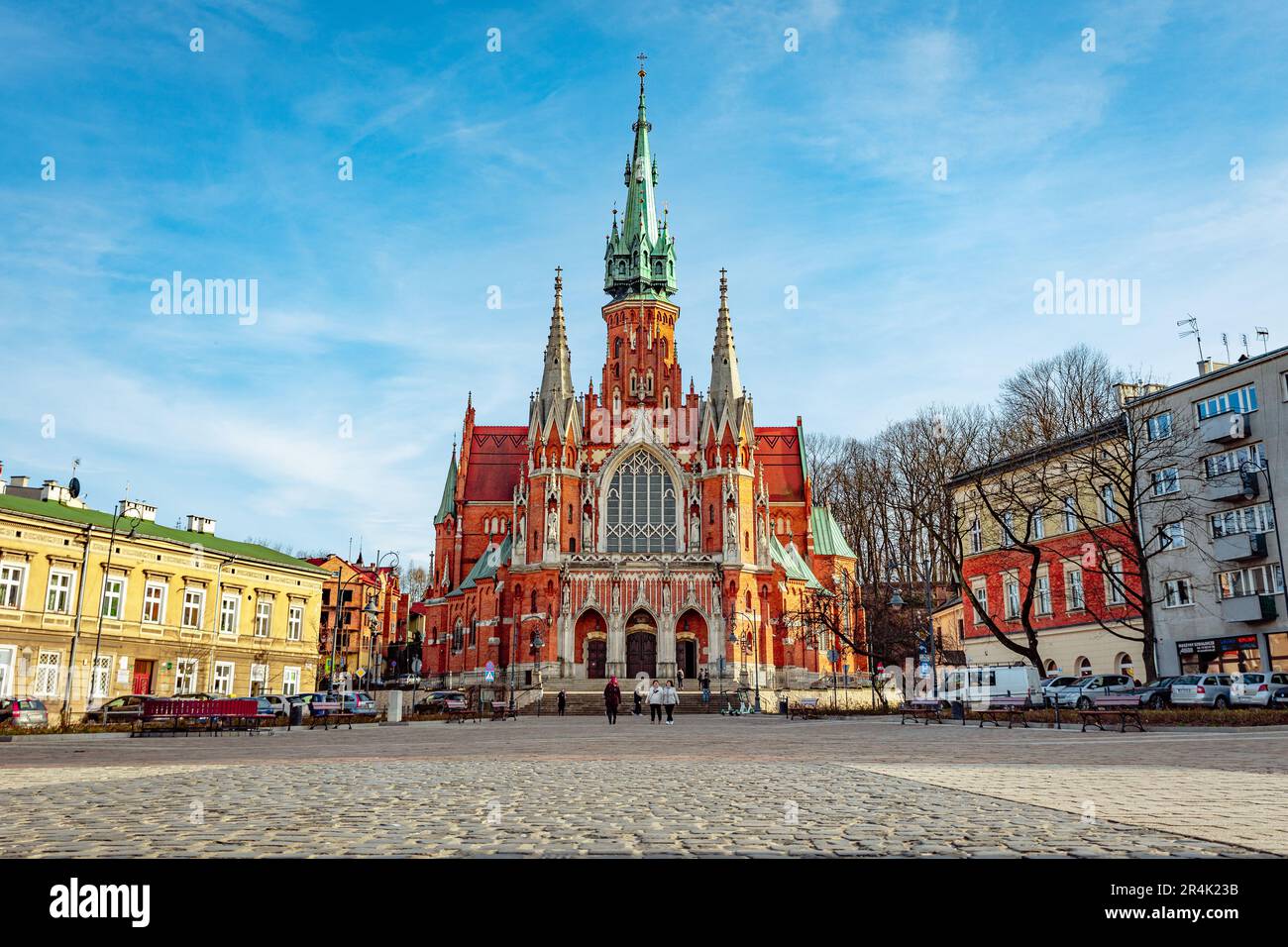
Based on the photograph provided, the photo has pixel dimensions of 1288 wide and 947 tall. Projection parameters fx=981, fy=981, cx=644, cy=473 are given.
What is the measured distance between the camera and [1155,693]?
35.2m

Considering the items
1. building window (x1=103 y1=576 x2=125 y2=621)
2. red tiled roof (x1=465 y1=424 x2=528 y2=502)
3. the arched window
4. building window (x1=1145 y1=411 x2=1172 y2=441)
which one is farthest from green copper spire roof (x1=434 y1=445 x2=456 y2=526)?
building window (x1=1145 y1=411 x2=1172 y2=441)

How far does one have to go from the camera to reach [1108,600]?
4831cm

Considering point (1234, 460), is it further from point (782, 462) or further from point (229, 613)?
point (229, 613)

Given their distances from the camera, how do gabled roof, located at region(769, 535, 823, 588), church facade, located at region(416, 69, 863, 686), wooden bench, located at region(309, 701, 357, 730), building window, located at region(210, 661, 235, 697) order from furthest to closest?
gabled roof, located at region(769, 535, 823, 588) → church facade, located at region(416, 69, 863, 686) → building window, located at region(210, 661, 235, 697) → wooden bench, located at region(309, 701, 357, 730)

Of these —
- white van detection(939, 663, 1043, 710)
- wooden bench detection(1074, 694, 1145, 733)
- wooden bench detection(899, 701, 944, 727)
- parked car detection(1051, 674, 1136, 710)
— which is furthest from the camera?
white van detection(939, 663, 1043, 710)

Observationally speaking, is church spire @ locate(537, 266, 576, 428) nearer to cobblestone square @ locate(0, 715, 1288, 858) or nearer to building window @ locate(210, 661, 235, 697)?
building window @ locate(210, 661, 235, 697)

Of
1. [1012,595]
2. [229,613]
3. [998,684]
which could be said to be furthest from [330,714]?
[1012,595]

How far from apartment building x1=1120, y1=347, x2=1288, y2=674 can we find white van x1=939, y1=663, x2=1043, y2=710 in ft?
20.6

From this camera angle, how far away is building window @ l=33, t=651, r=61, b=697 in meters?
40.1

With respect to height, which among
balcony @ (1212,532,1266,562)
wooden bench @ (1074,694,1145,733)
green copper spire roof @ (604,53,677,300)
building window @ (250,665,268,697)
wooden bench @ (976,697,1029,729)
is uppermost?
green copper spire roof @ (604,53,677,300)

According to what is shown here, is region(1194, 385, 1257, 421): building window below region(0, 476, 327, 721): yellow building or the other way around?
the other way around

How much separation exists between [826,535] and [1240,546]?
1329 inches

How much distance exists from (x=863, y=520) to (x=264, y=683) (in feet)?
155
